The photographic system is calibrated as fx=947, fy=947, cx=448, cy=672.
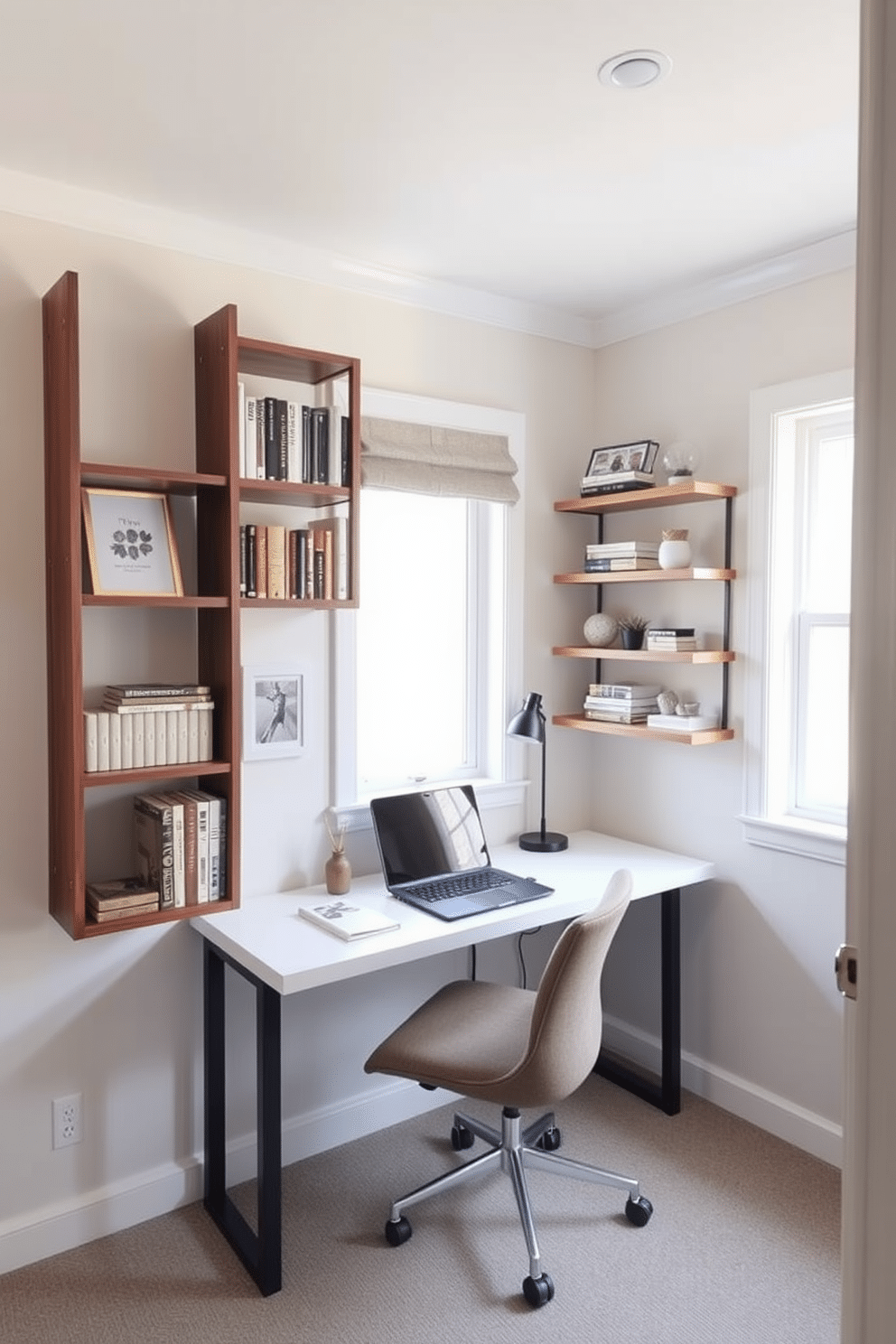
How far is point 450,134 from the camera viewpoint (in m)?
1.99

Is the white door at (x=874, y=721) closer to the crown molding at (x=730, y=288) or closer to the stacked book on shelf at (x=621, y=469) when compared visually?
the crown molding at (x=730, y=288)

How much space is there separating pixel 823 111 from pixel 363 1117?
9.16 feet

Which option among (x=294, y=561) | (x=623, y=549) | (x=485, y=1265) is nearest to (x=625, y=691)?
(x=623, y=549)

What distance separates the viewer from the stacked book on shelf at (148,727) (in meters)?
2.15

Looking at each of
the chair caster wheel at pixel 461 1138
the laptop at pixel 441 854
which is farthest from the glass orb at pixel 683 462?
the chair caster wheel at pixel 461 1138

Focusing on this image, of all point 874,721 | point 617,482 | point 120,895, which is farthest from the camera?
point 617,482

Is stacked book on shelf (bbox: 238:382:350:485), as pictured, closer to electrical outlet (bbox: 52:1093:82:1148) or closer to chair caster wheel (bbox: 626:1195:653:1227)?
electrical outlet (bbox: 52:1093:82:1148)

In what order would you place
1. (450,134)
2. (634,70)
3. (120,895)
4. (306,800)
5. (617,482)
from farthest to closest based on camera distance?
(617,482)
(306,800)
(120,895)
(450,134)
(634,70)

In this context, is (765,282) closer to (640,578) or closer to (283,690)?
(640,578)

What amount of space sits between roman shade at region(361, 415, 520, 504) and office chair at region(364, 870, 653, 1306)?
1272 mm

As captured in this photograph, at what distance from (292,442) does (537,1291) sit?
206 centimetres

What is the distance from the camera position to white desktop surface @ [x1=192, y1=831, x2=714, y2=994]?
2115 mm

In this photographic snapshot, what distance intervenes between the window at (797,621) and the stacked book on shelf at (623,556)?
314 millimetres

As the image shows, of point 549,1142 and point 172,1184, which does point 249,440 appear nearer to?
point 172,1184
